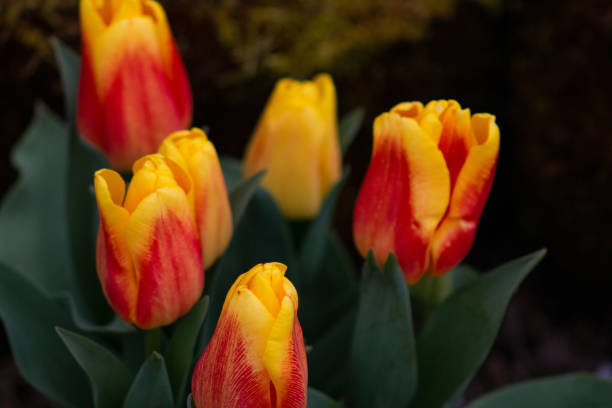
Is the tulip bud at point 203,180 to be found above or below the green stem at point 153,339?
above

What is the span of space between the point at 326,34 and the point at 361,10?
0.34 ft

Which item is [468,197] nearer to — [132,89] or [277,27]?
[132,89]

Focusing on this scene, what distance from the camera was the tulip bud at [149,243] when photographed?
0.52 m

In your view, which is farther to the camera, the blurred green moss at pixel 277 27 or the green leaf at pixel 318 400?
the blurred green moss at pixel 277 27

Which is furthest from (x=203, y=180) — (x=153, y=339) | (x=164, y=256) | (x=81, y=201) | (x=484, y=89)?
(x=484, y=89)

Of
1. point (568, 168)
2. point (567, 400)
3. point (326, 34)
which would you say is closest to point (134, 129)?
point (567, 400)

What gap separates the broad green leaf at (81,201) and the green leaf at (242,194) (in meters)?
0.15

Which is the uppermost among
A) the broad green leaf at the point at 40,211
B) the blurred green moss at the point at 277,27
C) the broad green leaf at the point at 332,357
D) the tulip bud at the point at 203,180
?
the tulip bud at the point at 203,180

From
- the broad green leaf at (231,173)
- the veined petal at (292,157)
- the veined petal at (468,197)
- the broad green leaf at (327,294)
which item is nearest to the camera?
the veined petal at (468,197)

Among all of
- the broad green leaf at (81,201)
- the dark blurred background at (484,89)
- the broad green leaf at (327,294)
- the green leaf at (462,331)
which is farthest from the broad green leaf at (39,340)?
the dark blurred background at (484,89)

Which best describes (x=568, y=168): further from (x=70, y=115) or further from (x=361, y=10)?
(x=70, y=115)

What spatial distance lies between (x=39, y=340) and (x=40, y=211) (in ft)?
1.03

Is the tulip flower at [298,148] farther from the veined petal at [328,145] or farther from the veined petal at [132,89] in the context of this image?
the veined petal at [132,89]

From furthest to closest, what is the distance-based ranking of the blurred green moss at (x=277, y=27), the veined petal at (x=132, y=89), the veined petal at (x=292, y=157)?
the blurred green moss at (x=277, y=27)
the veined petal at (x=292, y=157)
the veined petal at (x=132, y=89)
